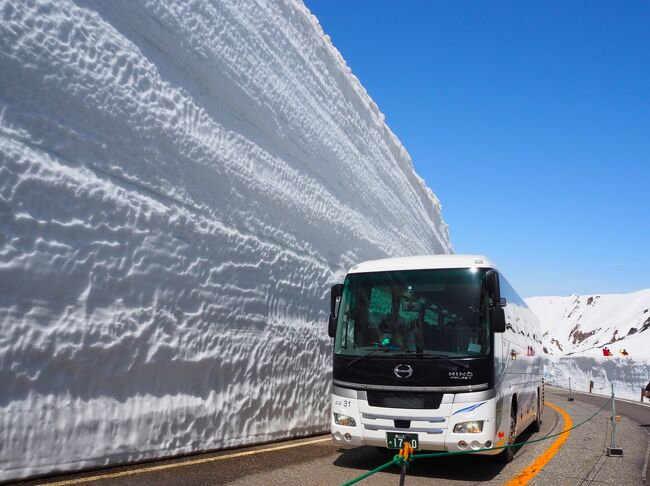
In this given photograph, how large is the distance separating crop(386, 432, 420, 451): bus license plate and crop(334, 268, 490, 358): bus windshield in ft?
2.67

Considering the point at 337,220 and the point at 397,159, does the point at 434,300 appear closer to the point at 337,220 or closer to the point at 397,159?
the point at 337,220

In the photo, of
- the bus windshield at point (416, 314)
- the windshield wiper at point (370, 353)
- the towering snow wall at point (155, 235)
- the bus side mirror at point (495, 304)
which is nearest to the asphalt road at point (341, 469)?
the towering snow wall at point (155, 235)

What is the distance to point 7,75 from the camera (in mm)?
4664

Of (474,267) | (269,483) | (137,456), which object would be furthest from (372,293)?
(137,456)

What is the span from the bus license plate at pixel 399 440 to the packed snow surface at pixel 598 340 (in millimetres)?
10222

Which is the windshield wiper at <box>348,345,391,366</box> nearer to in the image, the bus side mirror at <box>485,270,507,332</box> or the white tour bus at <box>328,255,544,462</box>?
the white tour bus at <box>328,255,544,462</box>

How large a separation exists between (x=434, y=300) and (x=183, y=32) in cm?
468

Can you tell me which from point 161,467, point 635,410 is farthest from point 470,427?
point 635,410

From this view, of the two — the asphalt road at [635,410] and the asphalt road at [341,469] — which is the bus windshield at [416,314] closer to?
the asphalt road at [341,469]

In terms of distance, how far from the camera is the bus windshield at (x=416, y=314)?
5.97 metres

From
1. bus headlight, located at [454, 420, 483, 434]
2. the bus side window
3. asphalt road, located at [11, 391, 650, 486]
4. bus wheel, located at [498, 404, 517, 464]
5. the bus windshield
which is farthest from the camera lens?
bus wheel, located at [498, 404, 517, 464]

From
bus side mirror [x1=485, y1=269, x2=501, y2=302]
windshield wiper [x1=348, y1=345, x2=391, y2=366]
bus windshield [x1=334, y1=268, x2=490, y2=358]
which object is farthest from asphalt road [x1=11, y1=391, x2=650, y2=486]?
bus side mirror [x1=485, y1=269, x2=501, y2=302]

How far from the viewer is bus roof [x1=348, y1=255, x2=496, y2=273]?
636 centimetres

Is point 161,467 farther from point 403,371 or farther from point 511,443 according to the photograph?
point 511,443
